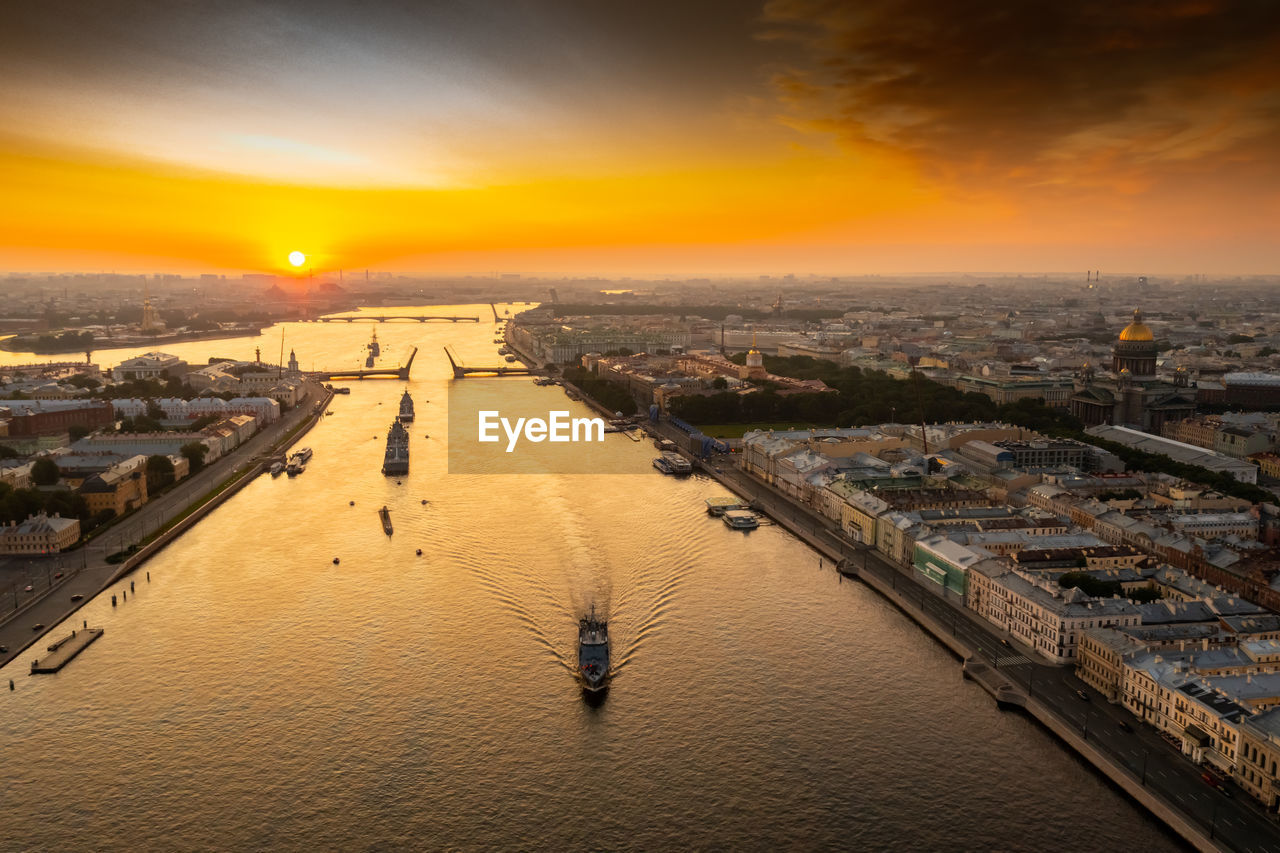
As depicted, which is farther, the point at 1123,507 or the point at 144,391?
the point at 144,391

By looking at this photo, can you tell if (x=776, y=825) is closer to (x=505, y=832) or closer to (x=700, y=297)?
(x=505, y=832)

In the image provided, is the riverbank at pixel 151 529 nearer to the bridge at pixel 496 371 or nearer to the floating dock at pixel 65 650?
the floating dock at pixel 65 650

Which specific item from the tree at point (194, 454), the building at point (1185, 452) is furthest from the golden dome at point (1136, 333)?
the tree at point (194, 454)

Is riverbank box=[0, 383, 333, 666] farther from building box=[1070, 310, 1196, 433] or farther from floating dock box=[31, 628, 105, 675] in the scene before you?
building box=[1070, 310, 1196, 433]

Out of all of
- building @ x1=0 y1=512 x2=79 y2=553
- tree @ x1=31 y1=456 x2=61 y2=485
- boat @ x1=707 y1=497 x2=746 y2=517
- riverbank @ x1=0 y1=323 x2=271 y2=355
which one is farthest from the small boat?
riverbank @ x1=0 y1=323 x2=271 y2=355

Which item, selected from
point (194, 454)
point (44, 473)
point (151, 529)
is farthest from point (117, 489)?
point (194, 454)

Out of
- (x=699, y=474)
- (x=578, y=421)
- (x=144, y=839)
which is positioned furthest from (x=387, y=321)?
(x=144, y=839)
